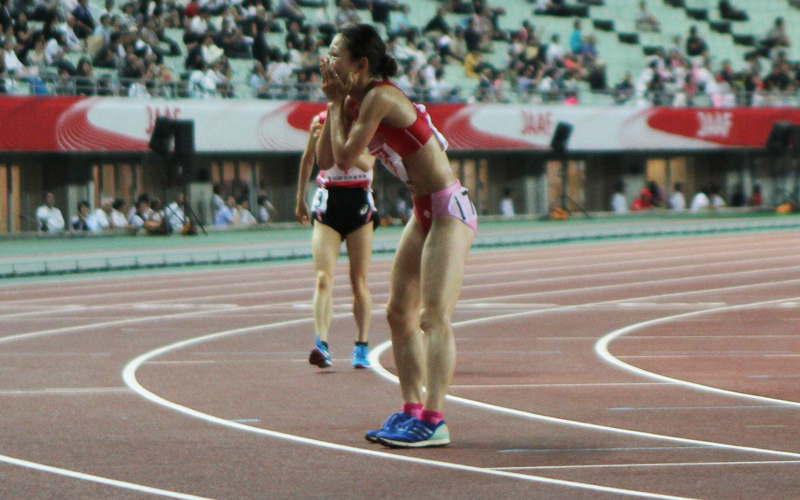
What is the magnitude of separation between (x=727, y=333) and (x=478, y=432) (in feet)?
18.8

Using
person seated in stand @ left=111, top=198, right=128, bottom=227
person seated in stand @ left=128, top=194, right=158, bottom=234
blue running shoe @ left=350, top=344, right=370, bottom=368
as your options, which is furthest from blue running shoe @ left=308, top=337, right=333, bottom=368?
person seated in stand @ left=111, top=198, right=128, bottom=227

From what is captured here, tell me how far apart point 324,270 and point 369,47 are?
3.50 metres

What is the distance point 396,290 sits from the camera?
6695 mm

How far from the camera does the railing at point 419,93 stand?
90.8ft

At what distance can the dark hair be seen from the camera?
640 centimetres

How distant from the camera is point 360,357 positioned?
9.68 m

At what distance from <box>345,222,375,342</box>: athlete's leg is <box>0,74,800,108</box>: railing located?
19.0m

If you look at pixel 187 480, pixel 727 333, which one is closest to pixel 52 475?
pixel 187 480

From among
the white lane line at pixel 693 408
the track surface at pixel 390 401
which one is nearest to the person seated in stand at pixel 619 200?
the track surface at pixel 390 401

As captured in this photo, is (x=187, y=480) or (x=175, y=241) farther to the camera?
(x=175, y=241)

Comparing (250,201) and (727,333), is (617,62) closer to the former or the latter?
(250,201)

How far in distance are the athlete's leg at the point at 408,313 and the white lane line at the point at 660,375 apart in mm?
2373

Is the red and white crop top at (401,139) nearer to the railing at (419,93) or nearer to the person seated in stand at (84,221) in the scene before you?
the railing at (419,93)

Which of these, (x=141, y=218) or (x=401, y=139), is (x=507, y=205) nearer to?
(x=141, y=218)
